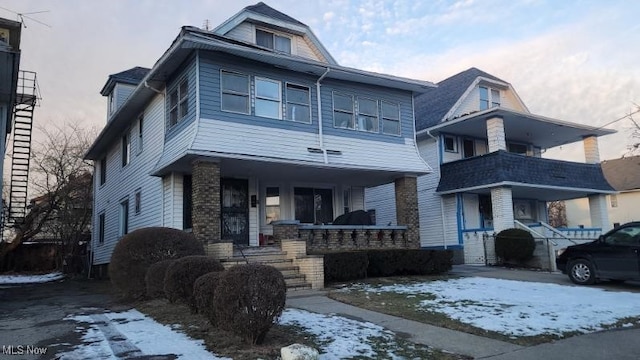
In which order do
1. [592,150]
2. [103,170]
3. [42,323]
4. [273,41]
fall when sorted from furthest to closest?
[103,170] < [592,150] < [273,41] < [42,323]

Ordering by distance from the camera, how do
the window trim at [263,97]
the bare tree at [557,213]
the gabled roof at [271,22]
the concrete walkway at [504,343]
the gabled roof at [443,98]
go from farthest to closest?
the bare tree at [557,213] < the gabled roof at [443,98] < the gabled roof at [271,22] < the window trim at [263,97] < the concrete walkway at [504,343]

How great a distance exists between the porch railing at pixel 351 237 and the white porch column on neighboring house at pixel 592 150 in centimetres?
1241

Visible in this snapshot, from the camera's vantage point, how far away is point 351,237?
15992 millimetres

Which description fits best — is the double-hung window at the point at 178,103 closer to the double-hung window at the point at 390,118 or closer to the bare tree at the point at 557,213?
the double-hung window at the point at 390,118

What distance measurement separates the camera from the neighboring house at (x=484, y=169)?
20.2 meters

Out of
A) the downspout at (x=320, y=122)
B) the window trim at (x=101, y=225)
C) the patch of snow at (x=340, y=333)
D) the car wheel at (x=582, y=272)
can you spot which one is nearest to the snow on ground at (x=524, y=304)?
the car wheel at (x=582, y=272)

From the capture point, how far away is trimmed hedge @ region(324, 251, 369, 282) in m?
13.1

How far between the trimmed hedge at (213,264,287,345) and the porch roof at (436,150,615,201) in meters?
15.3

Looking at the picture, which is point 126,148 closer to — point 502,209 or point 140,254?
point 140,254

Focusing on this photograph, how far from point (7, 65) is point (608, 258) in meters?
17.7

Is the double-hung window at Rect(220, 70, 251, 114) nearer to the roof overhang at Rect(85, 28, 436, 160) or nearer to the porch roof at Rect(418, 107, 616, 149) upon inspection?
the roof overhang at Rect(85, 28, 436, 160)

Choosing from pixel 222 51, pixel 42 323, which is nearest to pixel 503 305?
pixel 42 323

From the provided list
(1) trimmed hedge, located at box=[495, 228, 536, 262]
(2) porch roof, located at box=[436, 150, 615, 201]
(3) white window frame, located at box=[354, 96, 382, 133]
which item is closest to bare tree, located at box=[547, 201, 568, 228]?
(2) porch roof, located at box=[436, 150, 615, 201]

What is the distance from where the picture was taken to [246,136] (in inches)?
555
